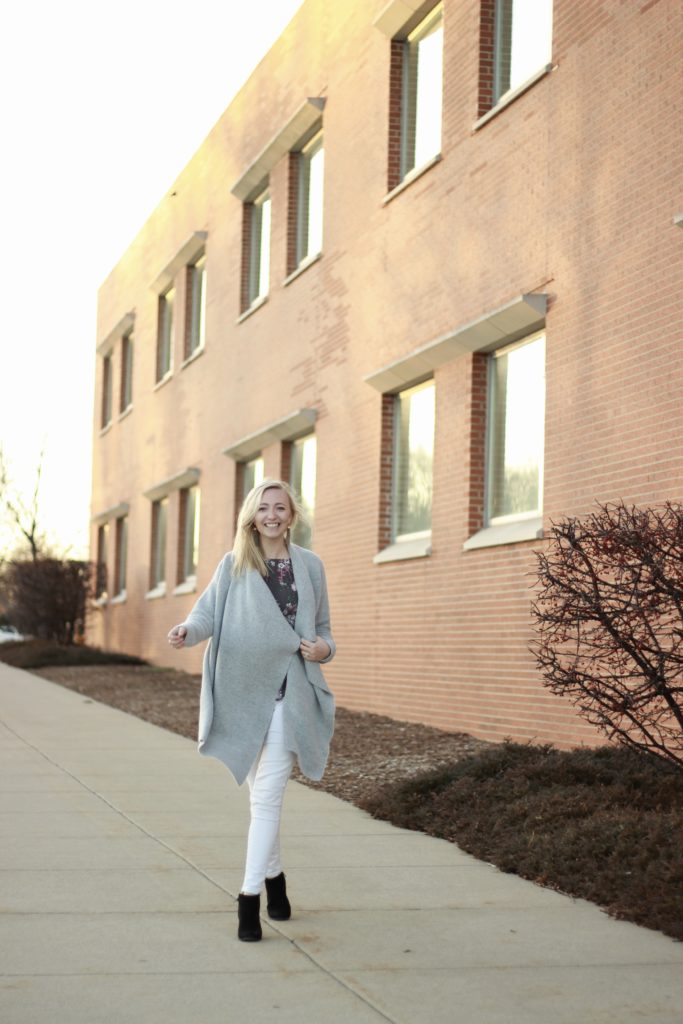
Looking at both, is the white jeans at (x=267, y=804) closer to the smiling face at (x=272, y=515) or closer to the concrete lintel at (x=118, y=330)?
the smiling face at (x=272, y=515)

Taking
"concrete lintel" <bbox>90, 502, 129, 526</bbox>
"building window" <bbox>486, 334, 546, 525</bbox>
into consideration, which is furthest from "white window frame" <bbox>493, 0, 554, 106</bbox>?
"concrete lintel" <bbox>90, 502, 129, 526</bbox>

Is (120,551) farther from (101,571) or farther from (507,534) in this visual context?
(507,534)

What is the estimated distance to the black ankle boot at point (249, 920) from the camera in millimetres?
5906

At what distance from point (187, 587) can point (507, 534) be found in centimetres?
1361

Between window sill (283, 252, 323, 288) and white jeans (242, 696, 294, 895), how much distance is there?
13190 mm

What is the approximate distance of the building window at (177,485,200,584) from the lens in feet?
87.6

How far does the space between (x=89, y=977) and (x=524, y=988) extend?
1520 mm

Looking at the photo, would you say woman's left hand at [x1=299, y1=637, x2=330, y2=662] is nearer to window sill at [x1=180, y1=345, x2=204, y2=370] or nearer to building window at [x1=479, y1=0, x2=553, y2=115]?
building window at [x1=479, y1=0, x2=553, y2=115]

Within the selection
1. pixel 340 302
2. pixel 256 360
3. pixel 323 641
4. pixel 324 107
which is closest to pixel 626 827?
pixel 323 641

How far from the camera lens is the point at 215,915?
6.44 m

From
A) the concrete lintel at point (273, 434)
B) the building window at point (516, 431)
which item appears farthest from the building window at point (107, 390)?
the building window at point (516, 431)

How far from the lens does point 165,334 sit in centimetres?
2992

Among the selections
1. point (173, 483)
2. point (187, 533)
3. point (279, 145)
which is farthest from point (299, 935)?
point (187, 533)

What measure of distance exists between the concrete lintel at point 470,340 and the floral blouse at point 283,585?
6500mm
